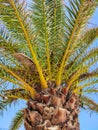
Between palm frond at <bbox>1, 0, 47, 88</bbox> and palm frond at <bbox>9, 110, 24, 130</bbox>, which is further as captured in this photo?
palm frond at <bbox>9, 110, 24, 130</bbox>

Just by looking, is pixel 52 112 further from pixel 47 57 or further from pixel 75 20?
pixel 75 20

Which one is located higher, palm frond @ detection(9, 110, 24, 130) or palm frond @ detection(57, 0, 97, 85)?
palm frond @ detection(57, 0, 97, 85)

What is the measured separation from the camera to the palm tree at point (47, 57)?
25.5 ft

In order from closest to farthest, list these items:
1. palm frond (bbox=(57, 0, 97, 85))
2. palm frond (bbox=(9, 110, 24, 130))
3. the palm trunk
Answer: palm frond (bbox=(57, 0, 97, 85))
the palm trunk
palm frond (bbox=(9, 110, 24, 130))

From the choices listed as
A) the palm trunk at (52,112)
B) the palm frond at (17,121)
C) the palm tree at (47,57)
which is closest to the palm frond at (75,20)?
the palm tree at (47,57)

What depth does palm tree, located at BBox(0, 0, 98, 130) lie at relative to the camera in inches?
305

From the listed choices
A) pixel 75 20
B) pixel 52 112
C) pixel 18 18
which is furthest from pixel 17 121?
pixel 75 20

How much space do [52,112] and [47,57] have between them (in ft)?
4.41

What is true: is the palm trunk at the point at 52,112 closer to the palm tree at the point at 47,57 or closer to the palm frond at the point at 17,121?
the palm tree at the point at 47,57

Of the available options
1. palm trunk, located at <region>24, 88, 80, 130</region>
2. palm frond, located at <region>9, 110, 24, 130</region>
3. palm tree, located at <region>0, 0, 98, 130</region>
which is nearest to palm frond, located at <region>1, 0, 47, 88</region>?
palm tree, located at <region>0, 0, 98, 130</region>

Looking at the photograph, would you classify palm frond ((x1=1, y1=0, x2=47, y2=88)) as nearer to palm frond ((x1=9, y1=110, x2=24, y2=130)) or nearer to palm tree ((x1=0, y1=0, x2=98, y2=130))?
palm tree ((x1=0, y1=0, x2=98, y2=130))

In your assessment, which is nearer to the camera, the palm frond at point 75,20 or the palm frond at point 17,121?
the palm frond at point 75,20

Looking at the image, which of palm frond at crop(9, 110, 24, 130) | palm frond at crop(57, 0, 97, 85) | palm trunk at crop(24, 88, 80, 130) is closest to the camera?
palm frond at crop(57, 0, 97, 85)

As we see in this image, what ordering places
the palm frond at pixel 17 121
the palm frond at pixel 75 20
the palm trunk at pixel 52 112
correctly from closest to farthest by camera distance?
the palm frond at pixel 75 20 → the palm trunk at pixel 52 112 → the palm frond at pixel 17 121
